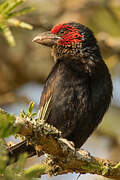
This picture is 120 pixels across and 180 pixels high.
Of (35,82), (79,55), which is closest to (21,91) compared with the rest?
(35,82)

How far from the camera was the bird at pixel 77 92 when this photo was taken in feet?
12.2

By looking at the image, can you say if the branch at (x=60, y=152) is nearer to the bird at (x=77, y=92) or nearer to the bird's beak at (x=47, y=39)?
the bird at (x=77, y=92)

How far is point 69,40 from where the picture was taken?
4.36 m

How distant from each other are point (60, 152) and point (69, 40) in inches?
76.7

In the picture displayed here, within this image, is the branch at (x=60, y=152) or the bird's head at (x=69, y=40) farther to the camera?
the bird's head at (x=69, y=40)

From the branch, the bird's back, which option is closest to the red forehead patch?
the bird's back

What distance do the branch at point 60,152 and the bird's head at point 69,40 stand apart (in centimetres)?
158

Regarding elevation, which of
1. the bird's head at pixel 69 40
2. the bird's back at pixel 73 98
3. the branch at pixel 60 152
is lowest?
the branch at pixel 60 152

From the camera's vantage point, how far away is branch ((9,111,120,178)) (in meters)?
2.35

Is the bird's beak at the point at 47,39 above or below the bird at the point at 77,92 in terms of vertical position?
above

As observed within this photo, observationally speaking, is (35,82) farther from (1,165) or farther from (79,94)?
(1,165)

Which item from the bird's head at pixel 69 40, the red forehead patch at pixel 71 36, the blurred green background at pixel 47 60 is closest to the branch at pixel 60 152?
the bird's head at pixel 69 40

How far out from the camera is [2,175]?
54.5 inches

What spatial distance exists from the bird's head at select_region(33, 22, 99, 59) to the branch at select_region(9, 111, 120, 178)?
158cm
